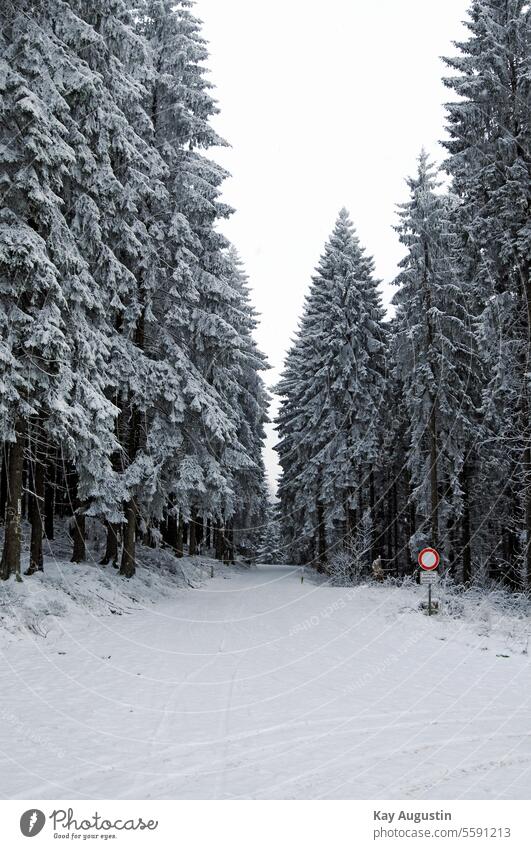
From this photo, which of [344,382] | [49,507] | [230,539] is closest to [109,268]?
[49,507]

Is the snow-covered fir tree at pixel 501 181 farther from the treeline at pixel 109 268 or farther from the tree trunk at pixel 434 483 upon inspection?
the treeline at pixel 109 268

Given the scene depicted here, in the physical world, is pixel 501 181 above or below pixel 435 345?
above

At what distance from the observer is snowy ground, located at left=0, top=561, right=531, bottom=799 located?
513cm

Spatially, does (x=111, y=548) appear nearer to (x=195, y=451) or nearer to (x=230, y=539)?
(x=195, y=451)

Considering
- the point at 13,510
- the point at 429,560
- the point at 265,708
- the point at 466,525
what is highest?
the point at 13,510

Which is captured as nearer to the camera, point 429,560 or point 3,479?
point 429,560

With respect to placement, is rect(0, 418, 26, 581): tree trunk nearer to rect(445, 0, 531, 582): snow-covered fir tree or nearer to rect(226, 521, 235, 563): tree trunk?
rect(445, 0, 531, 582): snow-covered fir tree

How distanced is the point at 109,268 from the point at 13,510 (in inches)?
268

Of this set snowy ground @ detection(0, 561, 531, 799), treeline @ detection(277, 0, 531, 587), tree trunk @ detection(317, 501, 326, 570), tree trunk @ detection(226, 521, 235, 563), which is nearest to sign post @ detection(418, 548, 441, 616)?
snowy ground @ detection(0, 561, 531, 799)

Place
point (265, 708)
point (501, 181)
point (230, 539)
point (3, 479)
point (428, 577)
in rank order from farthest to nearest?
point (230, 539), point (3, 479), point (501, 181), point (428, 577), point (265, 708)

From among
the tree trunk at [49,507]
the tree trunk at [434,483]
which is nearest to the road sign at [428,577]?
the tree trunk at [434,483]

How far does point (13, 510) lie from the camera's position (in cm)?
1300

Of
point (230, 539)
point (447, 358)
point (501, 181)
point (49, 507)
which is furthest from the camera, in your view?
point (230, 539)

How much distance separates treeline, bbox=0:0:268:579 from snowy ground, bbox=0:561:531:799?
4.44m
